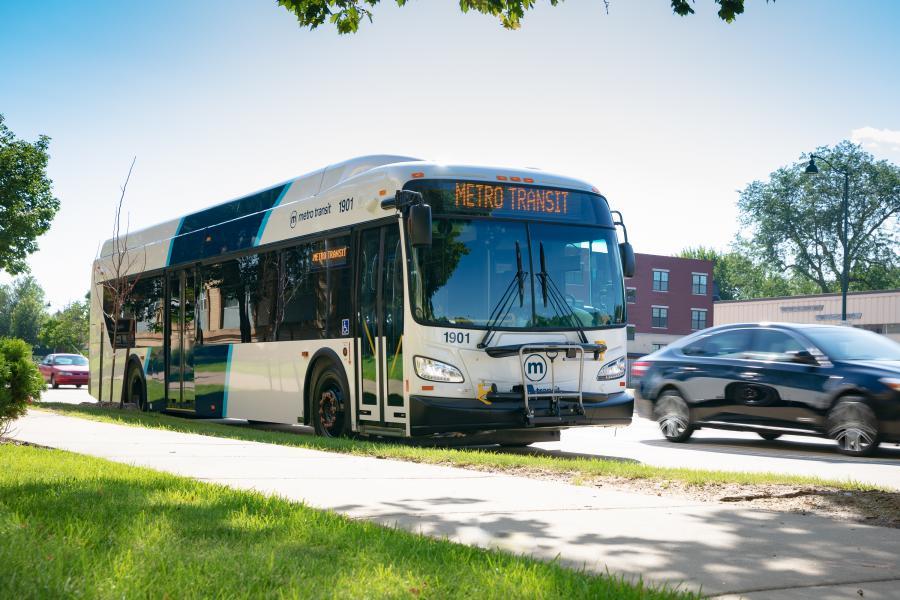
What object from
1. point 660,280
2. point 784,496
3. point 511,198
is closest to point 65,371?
point 511,198

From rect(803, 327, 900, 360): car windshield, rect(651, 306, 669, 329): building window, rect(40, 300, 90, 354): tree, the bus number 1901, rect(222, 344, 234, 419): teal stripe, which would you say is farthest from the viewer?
rect(40, 300, 90, 354): tree

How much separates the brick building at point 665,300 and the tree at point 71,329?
5677 cm

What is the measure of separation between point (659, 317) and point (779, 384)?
64.8m

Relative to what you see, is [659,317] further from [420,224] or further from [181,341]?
[420,224]

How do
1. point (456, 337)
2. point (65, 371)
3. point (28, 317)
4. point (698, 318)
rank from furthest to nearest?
1. point (28, 317)
2. point (698, 318)
3. point (65, 371)
4. point (456, 337)

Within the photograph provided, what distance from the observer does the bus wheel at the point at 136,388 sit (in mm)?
20250

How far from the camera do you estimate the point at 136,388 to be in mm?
20844

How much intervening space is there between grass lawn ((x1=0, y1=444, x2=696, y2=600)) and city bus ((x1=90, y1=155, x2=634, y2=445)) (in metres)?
5.36

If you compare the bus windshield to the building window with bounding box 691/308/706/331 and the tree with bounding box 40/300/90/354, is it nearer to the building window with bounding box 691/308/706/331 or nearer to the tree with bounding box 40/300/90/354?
the building window with bounding box 691/308/706/331

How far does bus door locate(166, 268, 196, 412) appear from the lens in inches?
708

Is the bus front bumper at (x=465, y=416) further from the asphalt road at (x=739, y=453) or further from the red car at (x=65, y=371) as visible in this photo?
the red car at (x=65, y=371)

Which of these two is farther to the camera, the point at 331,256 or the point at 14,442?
the point at 331,256

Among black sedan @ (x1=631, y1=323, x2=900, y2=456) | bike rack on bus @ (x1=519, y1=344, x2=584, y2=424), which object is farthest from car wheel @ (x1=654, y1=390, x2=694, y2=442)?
bike rack on bus @ (x1=519, y1=344, x2=584, y2=424)

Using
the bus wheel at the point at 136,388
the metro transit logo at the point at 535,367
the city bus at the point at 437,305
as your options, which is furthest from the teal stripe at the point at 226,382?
the metro transit logo at the point at 535,367
